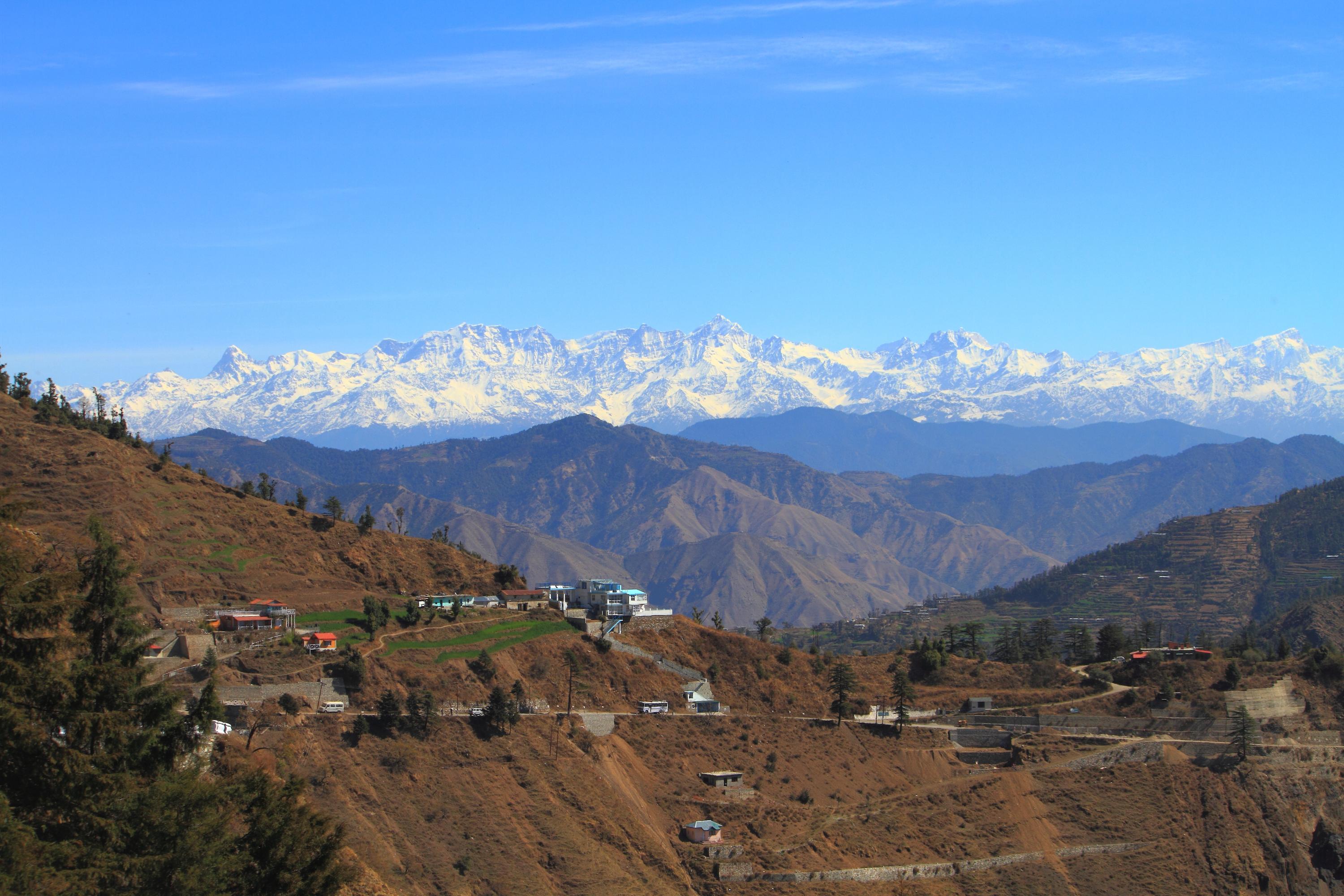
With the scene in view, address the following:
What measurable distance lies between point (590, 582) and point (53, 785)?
83669mm

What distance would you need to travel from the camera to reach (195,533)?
9850 centimetres

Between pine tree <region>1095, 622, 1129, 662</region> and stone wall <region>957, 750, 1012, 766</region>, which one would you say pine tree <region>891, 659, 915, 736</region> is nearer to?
stone wall <region>957, 750, 1012, 766</region>

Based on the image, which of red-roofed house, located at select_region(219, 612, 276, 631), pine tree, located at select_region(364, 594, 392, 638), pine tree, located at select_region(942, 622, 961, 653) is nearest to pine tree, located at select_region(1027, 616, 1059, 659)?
pine tree, located at select_region(942, 622, 961, 653)

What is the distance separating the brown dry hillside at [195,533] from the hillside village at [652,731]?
0.85 feet

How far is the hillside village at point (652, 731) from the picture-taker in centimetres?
7412

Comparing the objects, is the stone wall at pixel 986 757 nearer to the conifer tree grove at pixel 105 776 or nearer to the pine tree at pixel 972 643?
the pine tree at pixel 972 643

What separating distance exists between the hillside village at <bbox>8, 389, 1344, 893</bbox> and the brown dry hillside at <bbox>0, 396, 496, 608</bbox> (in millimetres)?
258

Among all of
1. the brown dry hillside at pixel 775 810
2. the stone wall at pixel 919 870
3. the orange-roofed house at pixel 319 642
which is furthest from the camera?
the orange-roofed house at pixel 319 642

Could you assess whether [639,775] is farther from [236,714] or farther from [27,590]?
[27,590]

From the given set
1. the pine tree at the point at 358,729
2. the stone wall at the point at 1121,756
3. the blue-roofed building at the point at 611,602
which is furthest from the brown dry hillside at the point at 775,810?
the blue-roofed building at the point at 611,602

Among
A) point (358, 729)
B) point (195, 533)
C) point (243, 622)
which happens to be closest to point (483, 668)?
point (358, 729)

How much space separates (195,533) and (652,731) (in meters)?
36.4

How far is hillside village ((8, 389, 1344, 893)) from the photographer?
74125 millimetres

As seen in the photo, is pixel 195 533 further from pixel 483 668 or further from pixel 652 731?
pixel 652 731
